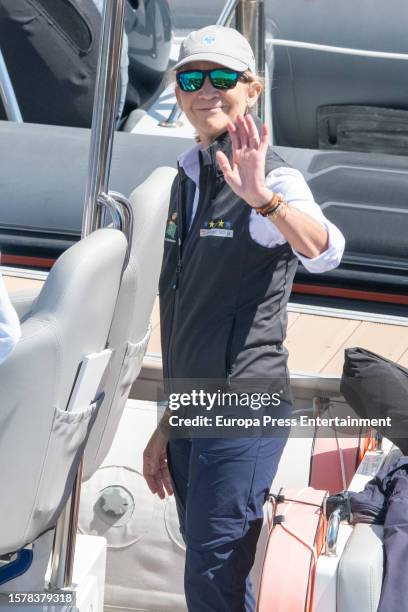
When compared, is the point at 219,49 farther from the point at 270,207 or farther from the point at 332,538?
the point at 332,538

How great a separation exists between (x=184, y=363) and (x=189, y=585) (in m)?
0.41

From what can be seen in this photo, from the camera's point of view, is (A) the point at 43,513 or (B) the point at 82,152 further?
(B) the point at 82,152

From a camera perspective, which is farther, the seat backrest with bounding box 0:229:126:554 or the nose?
the nose

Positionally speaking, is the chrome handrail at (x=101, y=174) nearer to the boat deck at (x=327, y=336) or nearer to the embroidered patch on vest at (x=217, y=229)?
the embroidered patch on vest at (x=217, y=229)

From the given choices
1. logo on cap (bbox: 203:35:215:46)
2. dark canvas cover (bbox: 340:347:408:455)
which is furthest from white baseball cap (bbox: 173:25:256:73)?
dark canvas cover (bbox: 340:347:408:455)

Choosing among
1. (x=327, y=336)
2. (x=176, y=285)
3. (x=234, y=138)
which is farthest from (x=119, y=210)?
(x=327, y=336)

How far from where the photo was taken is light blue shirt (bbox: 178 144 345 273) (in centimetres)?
181

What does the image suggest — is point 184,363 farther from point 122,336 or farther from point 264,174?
point 264,174

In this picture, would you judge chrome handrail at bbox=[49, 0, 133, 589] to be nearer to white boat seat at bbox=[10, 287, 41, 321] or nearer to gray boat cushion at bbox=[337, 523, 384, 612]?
white boat seat at bbox=[10, 287, 41, 321]

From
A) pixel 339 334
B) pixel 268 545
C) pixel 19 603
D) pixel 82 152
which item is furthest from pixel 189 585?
pixel 82 152

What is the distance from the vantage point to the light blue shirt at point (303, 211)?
181 cm

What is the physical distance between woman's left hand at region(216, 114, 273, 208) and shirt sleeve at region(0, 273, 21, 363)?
435 mm

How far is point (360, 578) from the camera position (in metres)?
1.88

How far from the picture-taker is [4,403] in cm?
170
